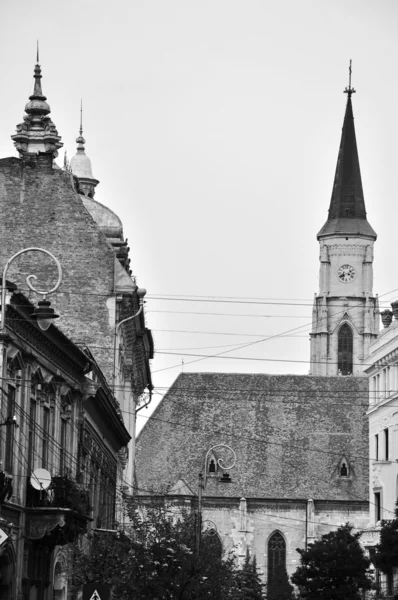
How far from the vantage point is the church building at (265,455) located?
110 metres

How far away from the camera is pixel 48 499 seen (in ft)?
111

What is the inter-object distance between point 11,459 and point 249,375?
90.4 meters

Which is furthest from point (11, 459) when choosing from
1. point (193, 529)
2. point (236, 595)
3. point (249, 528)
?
point (249, 528)

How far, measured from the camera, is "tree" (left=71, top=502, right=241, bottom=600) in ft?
121

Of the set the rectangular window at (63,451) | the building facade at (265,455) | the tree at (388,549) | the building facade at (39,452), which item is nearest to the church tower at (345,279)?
the building facade at (265,455)

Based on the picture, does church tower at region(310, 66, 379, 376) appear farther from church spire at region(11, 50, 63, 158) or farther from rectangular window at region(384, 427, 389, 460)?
church spire at region(11, 50, 63, 158)

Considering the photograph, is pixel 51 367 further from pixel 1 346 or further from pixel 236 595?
pixel 236 595

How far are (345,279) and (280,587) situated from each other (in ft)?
177

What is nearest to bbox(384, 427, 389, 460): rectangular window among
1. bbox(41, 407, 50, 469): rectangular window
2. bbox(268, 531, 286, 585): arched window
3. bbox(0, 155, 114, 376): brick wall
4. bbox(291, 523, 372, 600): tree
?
bbox(291, 523, 372, 600): tree

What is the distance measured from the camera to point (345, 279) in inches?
5851

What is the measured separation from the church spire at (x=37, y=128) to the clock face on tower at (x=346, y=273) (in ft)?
307

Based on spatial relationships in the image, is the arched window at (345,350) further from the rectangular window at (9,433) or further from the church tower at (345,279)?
the rectangular window at (9,433)

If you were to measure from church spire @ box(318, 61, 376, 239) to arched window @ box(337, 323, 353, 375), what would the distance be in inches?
488

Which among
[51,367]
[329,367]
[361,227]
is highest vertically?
[361,227]
